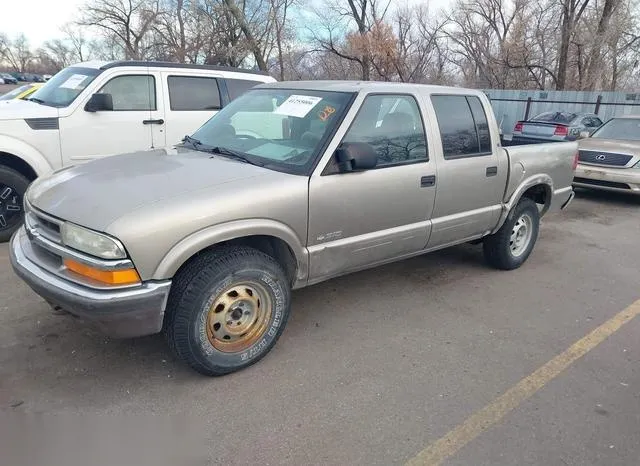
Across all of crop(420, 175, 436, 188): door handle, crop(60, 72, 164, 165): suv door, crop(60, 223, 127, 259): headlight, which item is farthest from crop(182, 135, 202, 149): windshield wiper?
crop(60, 72, 164, 165): suv door

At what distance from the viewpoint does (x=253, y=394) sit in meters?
2.96

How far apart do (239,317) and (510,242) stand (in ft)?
10.5

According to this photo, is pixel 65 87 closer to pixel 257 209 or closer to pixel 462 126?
pixel 257 209

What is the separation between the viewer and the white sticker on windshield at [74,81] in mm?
6028

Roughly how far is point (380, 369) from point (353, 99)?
191 centimetres

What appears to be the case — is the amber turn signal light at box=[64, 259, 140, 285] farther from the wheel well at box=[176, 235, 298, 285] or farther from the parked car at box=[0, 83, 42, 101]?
the parked car at box=[0, 83, 42, 101]

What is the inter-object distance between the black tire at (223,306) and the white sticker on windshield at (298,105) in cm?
117

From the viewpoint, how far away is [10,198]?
5.35 metres

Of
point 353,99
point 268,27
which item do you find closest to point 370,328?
point 353,99

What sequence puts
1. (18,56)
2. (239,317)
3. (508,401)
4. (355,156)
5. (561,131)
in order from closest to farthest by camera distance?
(508,401)
(239,317)
(355,156)
(561,131)
(18,56)

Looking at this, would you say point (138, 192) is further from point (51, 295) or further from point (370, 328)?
point (370, 328)

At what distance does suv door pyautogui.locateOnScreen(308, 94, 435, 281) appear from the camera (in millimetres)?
3354

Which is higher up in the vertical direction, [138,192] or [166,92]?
[166,92]

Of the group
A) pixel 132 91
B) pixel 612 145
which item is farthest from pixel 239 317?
pixel 612 145
